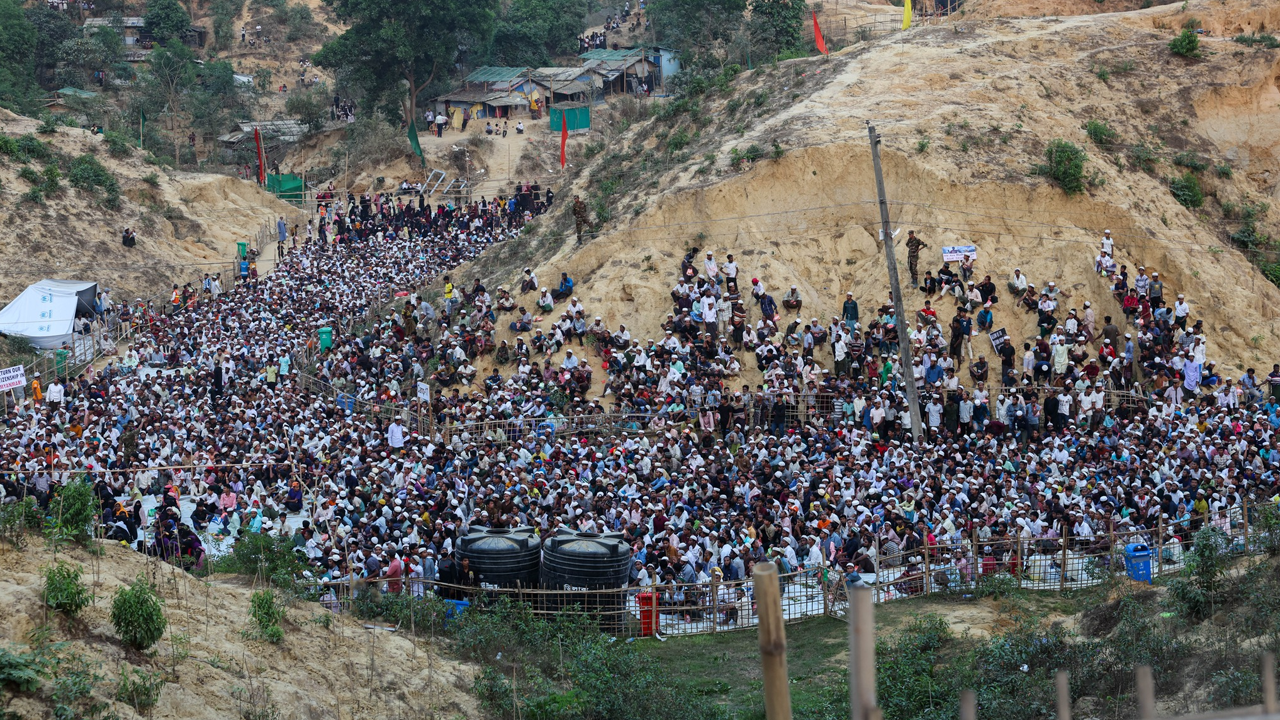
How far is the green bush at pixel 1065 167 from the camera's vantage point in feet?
89.4

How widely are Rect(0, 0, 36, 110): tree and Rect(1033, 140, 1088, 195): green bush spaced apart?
43229mm

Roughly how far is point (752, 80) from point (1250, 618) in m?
24.0

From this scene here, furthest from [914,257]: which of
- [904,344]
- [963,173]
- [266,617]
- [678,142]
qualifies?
[266,617]

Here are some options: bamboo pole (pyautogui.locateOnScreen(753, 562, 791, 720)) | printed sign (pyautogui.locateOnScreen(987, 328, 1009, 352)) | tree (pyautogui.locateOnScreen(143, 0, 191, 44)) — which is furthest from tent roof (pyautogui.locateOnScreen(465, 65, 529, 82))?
bamboo pole (pyautogui.locateOnScreen(753, 562, 791, 720))

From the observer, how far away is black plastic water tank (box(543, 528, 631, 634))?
14734 mm

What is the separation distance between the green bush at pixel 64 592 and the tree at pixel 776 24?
33.7m

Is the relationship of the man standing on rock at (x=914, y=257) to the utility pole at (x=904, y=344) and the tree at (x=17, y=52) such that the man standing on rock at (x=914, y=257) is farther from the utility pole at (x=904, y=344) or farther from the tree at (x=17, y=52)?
the tree at (x=17, y=52)

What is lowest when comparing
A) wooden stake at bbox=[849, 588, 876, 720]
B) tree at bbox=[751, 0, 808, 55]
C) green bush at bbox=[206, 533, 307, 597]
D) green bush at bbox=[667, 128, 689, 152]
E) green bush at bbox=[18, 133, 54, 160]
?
green bush at bbox=[206, 533, 307, 597]

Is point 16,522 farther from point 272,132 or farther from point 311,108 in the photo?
point 272,132

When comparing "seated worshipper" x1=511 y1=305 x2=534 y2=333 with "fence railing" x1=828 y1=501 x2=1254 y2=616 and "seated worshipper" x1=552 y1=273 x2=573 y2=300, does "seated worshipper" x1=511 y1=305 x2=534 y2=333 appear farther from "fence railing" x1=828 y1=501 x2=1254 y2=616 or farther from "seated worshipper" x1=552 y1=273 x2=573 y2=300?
"fence railing" x1=828 y1=501 x2=1254 y2=616

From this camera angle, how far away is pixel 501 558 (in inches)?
589

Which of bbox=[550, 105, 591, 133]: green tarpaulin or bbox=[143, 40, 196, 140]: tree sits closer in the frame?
bbox=[550, 105, 591, 133]: green tarpaulin

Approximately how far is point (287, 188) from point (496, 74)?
12.0 metres

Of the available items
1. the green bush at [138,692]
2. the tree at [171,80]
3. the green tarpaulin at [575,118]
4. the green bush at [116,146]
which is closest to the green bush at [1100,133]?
the green tarpaulin at [575,118]
